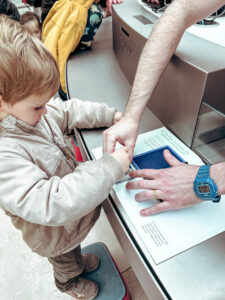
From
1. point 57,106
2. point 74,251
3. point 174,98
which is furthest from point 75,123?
point 74,251

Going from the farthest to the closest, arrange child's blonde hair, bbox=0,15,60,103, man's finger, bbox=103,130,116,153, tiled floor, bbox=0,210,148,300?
tiled floor, bbox=0,210,148,300 → man's finger, bbox=103,130,116,153 → child's blonde hair, bbox=0,15,60,103

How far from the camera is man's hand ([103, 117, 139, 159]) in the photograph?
2.30 ft

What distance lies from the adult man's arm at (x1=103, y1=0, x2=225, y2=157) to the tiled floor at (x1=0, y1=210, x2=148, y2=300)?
0.72m

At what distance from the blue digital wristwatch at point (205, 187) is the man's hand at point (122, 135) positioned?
21cm

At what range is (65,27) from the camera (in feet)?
4.01

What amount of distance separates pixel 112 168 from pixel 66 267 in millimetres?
479

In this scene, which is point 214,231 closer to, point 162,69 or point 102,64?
point 162,69

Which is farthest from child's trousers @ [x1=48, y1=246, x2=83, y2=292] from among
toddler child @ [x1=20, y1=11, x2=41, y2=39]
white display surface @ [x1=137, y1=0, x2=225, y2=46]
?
toddler child @ [x1=20, y1=11, x2=41, y2=39]

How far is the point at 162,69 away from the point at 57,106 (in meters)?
0.39

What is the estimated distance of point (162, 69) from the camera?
0.80 m

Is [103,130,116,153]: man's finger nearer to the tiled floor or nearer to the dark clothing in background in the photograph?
the tiled floor

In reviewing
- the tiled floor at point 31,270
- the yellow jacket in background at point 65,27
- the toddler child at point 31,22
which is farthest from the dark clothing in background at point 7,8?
the tiled floor at point 31,270

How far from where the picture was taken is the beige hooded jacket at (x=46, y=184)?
0.52 m

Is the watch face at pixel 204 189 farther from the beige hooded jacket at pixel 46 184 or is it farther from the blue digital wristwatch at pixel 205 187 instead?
the beige hooded jacket at pixel 46 184
